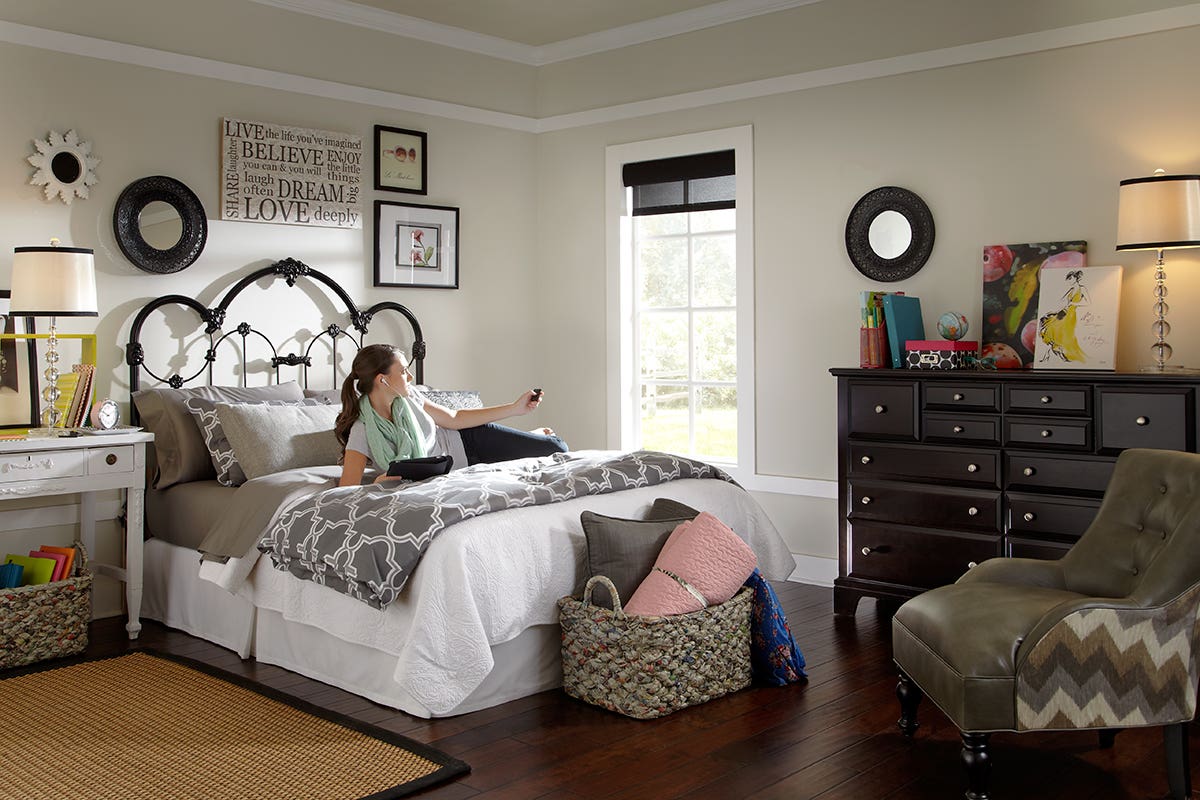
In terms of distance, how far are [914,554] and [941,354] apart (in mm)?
796

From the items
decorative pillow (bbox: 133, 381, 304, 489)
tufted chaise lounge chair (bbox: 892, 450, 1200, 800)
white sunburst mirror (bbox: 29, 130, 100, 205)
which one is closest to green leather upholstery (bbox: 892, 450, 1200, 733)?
tufted chaise lounge chair (bbox: 892, 450, 1200, 800)

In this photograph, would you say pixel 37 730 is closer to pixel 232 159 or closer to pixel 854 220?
pixel 232 159

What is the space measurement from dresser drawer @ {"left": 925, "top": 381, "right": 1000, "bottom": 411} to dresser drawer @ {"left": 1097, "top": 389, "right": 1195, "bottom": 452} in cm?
39

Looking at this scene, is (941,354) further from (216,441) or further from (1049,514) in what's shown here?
(216,441)

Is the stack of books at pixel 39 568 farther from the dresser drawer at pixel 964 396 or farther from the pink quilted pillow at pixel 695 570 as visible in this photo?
the dresser drawer at pixel 964 396

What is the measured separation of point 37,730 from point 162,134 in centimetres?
255

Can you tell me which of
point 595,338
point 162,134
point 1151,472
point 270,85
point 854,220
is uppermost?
point 270,85

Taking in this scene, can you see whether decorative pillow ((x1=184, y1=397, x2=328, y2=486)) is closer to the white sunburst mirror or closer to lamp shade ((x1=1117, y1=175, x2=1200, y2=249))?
the white sunburst mirror

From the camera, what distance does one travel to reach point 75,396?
4.15 metres

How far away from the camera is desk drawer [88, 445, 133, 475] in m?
4.00

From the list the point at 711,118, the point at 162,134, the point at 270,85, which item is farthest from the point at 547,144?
the point at 162,134

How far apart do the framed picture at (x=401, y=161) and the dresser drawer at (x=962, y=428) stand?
283 cm

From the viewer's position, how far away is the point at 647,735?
3115 millimetres

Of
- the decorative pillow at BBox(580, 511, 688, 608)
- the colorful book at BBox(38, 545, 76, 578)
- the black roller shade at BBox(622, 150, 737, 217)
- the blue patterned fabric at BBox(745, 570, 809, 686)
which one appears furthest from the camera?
the black roller shade at BBox(622, 150, 737, 217)
